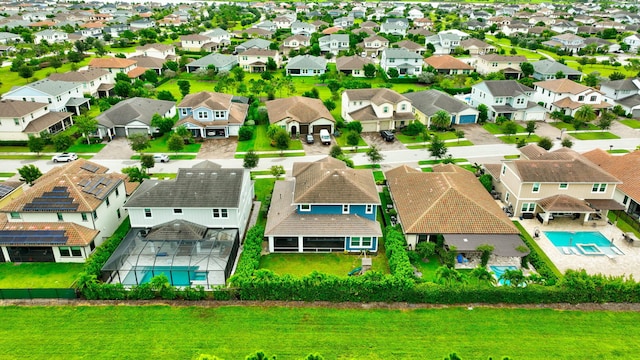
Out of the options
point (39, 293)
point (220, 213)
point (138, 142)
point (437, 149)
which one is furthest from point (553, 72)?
point (39, 293)

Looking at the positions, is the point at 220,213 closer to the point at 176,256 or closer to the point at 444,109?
the point at 176,256

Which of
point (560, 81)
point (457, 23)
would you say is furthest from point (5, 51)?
point (457, 23)

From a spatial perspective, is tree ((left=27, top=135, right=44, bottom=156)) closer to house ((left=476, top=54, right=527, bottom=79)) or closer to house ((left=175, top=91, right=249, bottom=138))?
house ((left=175, top=91, right=249, bottom=138))

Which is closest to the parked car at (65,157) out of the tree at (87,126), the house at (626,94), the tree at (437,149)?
the tree at (87,126)

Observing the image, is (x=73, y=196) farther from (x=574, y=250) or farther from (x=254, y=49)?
(x=254, y=49)

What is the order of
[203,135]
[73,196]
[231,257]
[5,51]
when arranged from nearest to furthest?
[231,257], [73,196], [203,135], [5,51]

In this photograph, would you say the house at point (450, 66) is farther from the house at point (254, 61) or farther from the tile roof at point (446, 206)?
the tile roof at point (446, 206)
